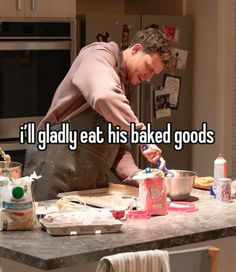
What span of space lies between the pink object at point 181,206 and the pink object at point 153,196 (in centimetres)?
8

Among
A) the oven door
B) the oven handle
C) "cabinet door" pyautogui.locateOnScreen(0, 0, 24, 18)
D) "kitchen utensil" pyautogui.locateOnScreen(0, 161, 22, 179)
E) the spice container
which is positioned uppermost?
"cabinet door" pyautogui.locateOnScreen(0, 0, 24, 18)

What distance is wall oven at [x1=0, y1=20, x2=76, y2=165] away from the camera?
4164mm

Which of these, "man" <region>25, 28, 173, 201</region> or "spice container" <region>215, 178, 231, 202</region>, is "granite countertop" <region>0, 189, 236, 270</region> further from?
"man" <region>25, 28, 173, 201</region>

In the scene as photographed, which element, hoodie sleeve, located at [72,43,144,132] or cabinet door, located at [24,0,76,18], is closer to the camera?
hoodie sleeve, located at [72,43,144,132]

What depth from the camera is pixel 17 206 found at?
2.42 metres

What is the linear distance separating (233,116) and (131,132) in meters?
2.11

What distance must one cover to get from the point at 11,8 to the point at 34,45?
0.79 ft

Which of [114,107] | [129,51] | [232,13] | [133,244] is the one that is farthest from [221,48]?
[133,244]

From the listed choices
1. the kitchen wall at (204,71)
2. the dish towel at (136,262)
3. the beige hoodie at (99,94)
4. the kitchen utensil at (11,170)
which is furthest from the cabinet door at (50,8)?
the dish towel at (136,262)

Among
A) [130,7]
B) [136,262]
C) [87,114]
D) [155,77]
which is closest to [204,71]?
[155,77]

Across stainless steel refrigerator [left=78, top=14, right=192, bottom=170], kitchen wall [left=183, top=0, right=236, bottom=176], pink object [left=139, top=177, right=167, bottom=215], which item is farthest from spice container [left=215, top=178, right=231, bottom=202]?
kitchen wall [left=183, top=0, right=236, bottom=176]

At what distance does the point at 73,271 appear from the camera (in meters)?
2.25

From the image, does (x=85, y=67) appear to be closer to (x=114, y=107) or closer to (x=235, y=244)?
(x=114, y=107)

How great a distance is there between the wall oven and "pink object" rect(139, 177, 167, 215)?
1.67 m
